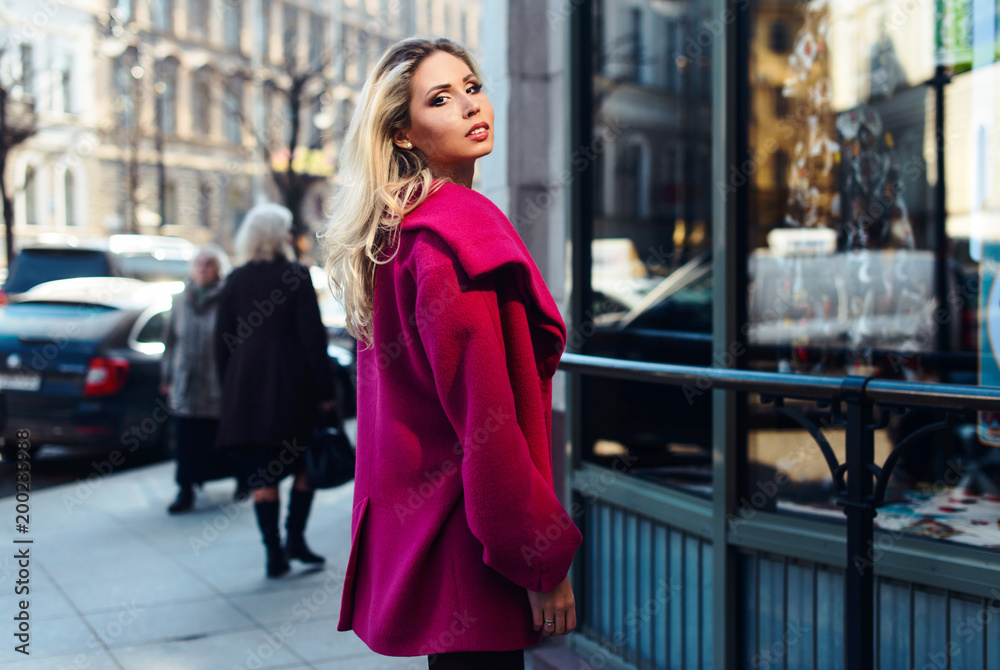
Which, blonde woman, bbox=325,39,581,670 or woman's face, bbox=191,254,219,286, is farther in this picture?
woman's face, bbox=191,254,219,286

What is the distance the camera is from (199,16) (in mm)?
41250

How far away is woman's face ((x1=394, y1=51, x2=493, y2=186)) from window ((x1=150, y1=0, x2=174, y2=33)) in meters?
40.6

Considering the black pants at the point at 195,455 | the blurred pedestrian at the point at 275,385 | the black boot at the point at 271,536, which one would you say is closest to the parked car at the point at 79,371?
the black pants at the point at 195,455

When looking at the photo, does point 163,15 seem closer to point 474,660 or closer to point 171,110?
point 171,110

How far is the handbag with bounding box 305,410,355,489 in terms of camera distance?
15.7 ft

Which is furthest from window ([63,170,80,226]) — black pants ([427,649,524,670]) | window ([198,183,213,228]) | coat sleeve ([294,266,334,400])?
black pants ([427,649,524,670])

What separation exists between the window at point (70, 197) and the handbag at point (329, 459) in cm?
3405

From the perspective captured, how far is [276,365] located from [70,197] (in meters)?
34.2

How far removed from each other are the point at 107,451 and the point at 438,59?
24.9 feet

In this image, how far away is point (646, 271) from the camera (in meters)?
6.79

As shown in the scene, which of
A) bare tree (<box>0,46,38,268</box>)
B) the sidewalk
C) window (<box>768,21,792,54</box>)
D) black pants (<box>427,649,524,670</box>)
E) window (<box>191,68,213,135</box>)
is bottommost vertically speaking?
the sidewalk

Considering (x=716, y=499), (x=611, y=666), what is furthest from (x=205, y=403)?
(x=716, y=499)

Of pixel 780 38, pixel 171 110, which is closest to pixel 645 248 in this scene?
pixel 780 38

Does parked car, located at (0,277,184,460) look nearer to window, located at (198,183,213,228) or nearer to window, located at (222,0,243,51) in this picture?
window, located at (198,183,213,228)
